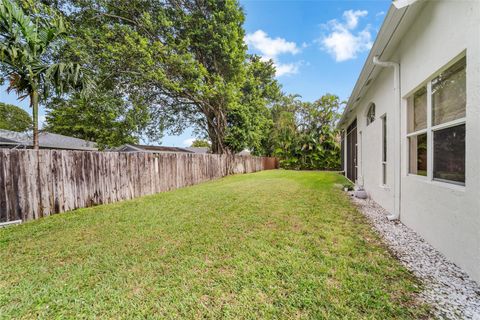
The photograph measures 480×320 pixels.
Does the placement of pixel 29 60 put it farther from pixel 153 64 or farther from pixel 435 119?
pixel 435 119

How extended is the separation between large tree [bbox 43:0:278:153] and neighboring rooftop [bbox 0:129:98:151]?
756cm

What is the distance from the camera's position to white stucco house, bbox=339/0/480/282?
2.08 metres

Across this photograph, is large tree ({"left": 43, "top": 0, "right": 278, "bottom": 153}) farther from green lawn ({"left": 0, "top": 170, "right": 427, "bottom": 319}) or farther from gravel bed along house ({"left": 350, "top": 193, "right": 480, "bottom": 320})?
gravel bed along house ({"left": 350, "top": 193, "right": 480, "bottom": 320})

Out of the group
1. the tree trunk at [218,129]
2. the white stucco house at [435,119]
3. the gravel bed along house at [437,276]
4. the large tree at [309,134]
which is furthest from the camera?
the large tree at [309,134]

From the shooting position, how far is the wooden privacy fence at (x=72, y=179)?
424 cm

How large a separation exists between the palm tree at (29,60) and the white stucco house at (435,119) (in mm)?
7043

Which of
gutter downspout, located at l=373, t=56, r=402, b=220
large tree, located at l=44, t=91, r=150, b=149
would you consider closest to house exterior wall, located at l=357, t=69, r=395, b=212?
gutter downspout, located at l=373, t=56, r=402, b=220

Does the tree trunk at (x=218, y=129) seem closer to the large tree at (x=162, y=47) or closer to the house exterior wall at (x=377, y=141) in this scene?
the large tree at (x=162, y=47)

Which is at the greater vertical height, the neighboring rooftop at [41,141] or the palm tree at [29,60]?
the palm tree at [29,60]

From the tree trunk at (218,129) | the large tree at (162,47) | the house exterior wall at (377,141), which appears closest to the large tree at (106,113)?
the large tree at (162,47)

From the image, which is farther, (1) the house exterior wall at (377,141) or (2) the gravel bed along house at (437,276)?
(1) the house exterior wall at (377,141)

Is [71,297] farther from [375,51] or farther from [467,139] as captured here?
[375,51]

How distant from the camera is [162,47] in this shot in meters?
10.1

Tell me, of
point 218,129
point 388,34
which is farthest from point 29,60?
point 218,129
